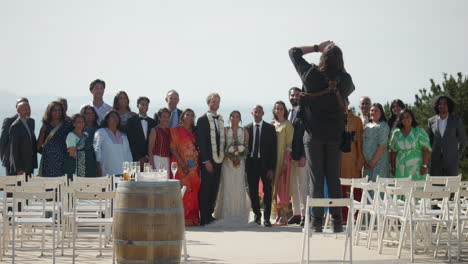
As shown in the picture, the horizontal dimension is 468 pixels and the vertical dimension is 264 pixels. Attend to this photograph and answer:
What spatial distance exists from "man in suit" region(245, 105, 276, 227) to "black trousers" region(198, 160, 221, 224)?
60 centimetres

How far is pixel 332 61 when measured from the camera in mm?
11508

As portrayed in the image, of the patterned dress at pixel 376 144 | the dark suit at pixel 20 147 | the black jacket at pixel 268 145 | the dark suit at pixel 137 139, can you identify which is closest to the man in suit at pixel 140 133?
the dark suit at pixel 137 139

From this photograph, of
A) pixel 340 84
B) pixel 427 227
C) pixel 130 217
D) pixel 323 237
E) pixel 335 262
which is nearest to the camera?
pixel 130 217

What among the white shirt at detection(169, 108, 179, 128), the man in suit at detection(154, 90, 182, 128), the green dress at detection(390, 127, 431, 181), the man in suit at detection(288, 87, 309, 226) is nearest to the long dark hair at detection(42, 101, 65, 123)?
the man in suit at detection(154, 90, 182, 128)

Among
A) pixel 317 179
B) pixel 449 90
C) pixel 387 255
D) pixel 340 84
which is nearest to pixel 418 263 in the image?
pixel 387 255

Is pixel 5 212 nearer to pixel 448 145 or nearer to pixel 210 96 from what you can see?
pixel 210 96

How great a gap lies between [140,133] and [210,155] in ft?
4.31

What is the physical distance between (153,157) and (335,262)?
21.3ft

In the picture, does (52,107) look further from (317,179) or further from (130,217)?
(130,217)

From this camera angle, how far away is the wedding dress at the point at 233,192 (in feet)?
55.6

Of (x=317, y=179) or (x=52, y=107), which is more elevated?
(x=52, y=107)

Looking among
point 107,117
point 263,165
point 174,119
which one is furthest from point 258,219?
point 107,117

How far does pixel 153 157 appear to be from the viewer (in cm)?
1680

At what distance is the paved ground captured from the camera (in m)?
11.8
